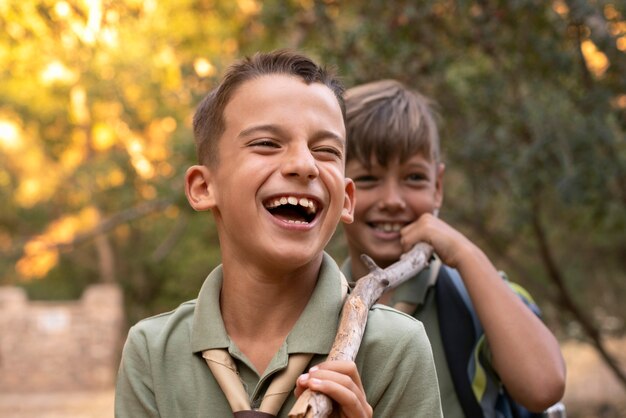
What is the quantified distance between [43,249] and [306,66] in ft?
21.4

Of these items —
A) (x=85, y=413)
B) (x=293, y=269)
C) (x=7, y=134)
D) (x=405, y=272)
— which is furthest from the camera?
(x=7, y=134)

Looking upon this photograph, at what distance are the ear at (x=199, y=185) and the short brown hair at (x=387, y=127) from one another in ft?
2.92

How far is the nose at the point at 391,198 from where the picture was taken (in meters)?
2.82

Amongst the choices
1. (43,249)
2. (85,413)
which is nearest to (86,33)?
(43,249)

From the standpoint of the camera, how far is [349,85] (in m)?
5.67

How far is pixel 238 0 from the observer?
1108cm

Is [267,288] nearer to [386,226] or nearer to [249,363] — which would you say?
[249,363]

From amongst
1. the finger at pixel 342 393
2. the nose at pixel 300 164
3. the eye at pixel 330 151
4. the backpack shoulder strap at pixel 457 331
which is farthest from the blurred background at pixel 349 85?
the finger at pixel 342 393

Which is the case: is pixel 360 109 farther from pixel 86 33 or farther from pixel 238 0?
pixel 238 0

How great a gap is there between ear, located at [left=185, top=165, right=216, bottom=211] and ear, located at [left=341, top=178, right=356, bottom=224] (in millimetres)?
277

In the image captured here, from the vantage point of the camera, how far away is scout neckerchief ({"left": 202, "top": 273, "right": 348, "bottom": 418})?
178cm

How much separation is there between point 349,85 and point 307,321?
12.6ft

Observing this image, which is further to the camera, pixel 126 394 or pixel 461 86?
pixel 461 86

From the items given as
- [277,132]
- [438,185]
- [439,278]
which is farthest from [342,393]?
[438,185]
